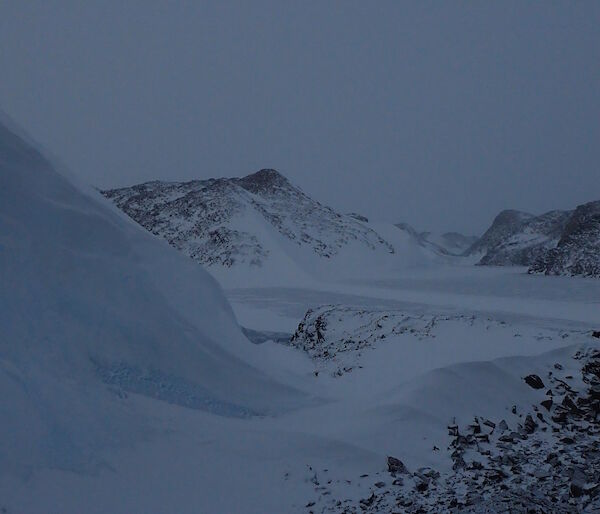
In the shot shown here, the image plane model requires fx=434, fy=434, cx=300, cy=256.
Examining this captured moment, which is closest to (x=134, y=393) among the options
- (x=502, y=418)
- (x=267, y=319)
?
(x=502, y=418)

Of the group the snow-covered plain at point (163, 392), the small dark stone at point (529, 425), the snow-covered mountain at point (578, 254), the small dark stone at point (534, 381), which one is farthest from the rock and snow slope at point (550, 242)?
the small dark stone at point (529, 425)

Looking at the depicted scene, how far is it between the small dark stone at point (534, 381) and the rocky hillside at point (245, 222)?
25489 millimetres

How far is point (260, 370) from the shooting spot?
237 inches

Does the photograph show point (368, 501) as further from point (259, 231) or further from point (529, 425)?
point (259, 231)

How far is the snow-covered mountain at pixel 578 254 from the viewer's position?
2781 cm

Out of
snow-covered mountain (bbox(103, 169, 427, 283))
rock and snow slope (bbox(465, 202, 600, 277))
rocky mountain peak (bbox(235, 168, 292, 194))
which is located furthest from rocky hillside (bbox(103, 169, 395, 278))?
rock and snow slope (bbox(465, 202, 600, 277))

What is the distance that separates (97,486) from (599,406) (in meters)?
5.33

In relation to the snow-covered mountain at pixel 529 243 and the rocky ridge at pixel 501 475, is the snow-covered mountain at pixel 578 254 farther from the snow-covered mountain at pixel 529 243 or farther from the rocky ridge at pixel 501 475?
the rocky ridge at pixel 501 475

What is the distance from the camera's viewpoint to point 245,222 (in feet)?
120

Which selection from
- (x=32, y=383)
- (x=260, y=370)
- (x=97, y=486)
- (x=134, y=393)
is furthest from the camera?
(x=260, y=370)

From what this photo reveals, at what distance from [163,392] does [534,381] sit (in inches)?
182

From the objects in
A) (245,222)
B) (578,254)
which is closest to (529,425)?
(578,254)

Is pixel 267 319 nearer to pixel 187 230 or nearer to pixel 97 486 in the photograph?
pixel 97 486

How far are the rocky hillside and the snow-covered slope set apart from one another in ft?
81.5
